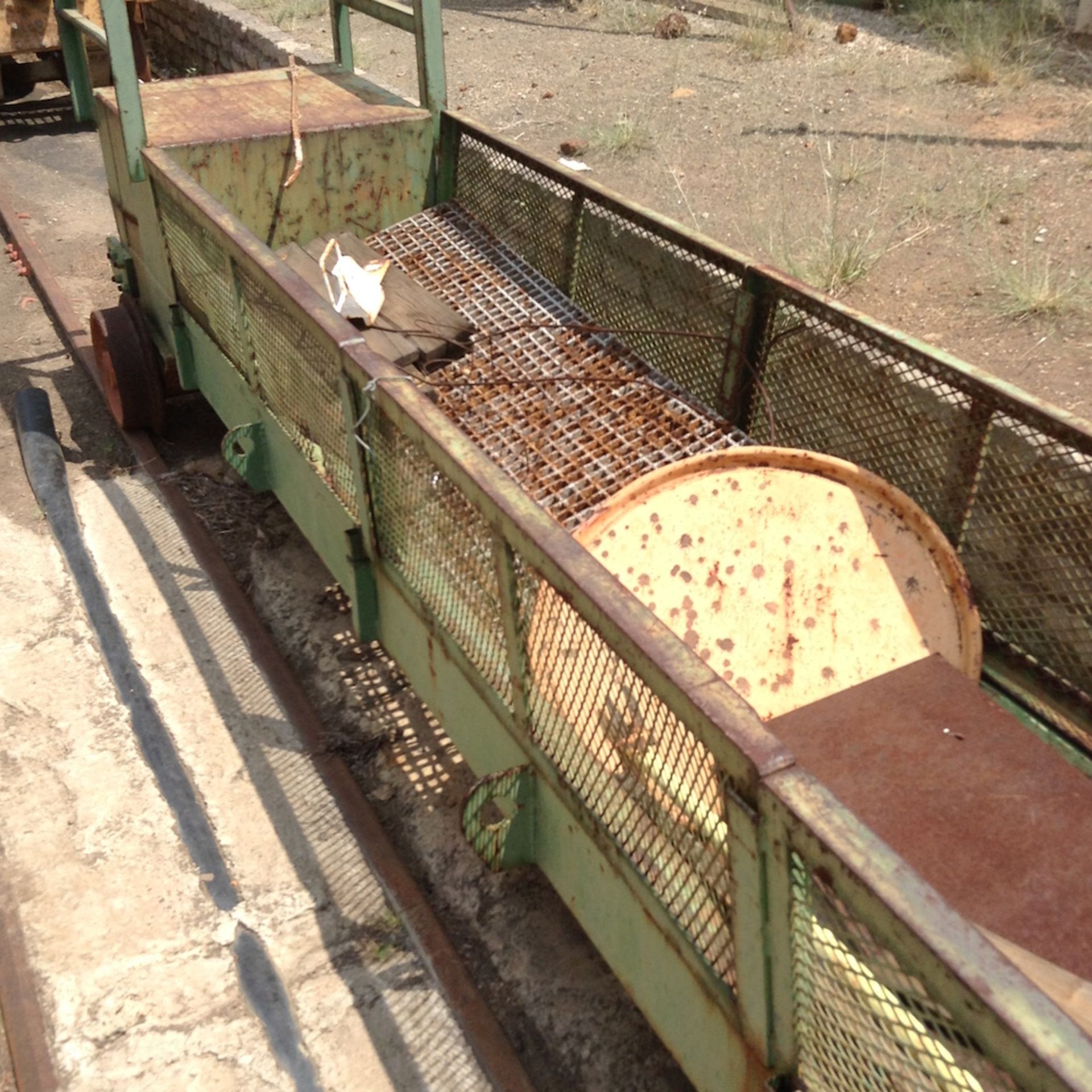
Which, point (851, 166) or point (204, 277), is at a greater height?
point (204, 277)

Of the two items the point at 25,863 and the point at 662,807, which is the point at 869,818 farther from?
the point at 25,863

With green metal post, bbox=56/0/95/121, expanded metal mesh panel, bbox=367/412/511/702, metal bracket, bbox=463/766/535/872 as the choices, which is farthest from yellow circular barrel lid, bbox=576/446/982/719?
green metal post, bbox=56/0/95/121

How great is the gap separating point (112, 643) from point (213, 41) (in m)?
8.75

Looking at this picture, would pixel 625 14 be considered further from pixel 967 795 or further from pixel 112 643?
pixel 967 795

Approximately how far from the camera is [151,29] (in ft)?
43.4

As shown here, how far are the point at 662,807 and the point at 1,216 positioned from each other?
7651mm

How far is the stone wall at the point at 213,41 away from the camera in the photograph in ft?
31.1

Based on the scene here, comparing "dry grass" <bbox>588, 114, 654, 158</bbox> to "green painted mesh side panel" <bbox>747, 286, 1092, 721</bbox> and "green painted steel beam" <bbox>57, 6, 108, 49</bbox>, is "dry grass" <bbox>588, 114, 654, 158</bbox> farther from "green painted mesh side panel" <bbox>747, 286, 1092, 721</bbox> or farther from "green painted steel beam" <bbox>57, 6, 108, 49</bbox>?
"green painted mesh side panel" <bbox>747, 286, 1092, 721</bbox>

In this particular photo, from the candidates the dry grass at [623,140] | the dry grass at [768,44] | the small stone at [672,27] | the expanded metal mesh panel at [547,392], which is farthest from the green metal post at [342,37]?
the small stone at [672,27]

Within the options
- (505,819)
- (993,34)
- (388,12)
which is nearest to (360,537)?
(505,819)

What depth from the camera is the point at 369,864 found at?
3393 millimetres

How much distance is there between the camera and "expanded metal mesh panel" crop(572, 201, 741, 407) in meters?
3.88

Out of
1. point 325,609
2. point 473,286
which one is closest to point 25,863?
point 325,609

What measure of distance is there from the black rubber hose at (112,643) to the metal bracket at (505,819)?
1.11 meters
